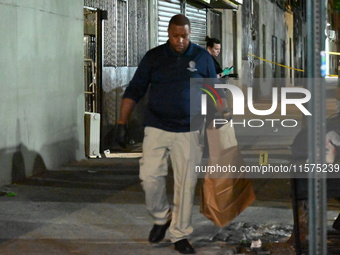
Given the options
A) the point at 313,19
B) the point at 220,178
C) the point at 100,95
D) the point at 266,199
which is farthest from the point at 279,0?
the point at 313,19

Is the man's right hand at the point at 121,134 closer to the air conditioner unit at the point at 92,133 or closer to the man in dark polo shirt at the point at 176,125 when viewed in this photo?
the man in dark polo shirt at the point at 176,125

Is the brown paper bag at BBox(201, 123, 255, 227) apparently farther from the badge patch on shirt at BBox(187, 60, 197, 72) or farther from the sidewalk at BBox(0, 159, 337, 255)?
the badge patch on shirt at BBox(187, 60, 197, 72)

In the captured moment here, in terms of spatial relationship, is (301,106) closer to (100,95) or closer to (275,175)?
(275,175)

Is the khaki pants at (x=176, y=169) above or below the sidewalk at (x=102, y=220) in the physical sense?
above

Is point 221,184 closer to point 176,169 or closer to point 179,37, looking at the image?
point 176,169

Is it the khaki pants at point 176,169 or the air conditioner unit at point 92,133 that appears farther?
the air conditioner unit at point 92,133

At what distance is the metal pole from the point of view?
430 centimetres

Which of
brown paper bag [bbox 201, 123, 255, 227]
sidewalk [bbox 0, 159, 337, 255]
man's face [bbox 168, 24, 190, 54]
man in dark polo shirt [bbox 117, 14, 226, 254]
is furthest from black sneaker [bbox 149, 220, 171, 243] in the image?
man's face [bbox 168, 24, 190, 54]

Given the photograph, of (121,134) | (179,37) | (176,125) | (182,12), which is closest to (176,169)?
(176,125)

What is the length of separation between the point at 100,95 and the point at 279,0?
27.1 metres

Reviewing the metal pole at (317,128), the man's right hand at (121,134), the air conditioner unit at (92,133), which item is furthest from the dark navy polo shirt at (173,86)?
the air conditioner unit at (92,133)

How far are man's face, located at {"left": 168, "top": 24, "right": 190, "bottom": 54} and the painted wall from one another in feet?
12.5

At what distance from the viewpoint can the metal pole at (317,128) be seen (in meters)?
4.30

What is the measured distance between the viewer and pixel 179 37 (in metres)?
6.88
